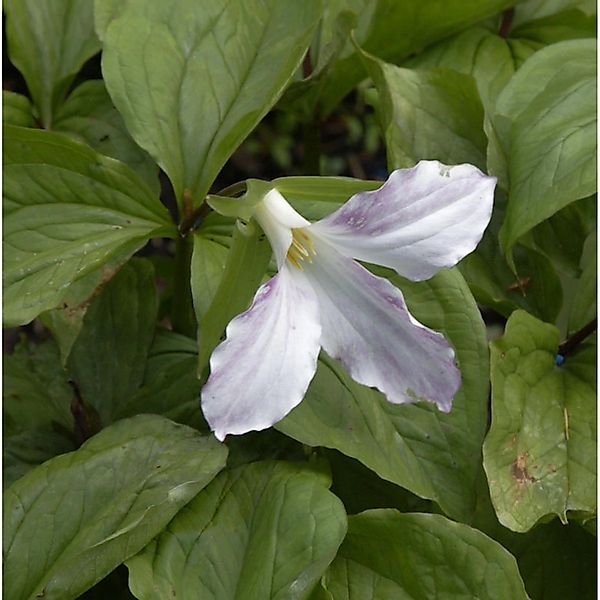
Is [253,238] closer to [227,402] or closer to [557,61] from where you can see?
[227,402]

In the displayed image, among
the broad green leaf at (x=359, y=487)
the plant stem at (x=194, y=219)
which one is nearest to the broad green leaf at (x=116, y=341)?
the plant stem at (x=194, y=219)

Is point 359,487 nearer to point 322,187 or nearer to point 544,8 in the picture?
point 322,187

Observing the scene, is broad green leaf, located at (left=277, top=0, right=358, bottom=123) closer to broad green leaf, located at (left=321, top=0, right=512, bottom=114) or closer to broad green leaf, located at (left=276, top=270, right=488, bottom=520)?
broad green leaf, located at (left=321, top=0, right=512, bottom=114)

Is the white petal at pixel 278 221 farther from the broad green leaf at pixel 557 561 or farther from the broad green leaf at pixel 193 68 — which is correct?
the broad green leaf at pixel 557 561

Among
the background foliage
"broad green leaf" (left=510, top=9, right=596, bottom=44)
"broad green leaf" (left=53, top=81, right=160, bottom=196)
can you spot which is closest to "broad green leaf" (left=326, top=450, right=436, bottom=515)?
the background foliage

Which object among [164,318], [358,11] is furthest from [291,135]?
[358,11]

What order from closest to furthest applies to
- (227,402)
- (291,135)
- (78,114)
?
(227,402) < (78,114) < (291,135)
